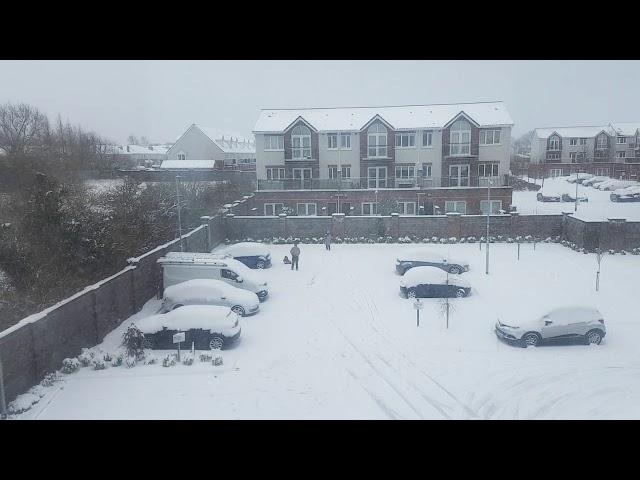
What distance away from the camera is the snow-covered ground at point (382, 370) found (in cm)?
788

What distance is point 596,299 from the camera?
14.0 metres

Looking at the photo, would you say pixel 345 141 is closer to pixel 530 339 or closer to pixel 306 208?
pixel 306 208

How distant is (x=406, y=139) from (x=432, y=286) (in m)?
17.7

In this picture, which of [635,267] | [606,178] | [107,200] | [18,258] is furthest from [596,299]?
[606,178]

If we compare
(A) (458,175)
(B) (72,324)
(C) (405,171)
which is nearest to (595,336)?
(B) (72,324)

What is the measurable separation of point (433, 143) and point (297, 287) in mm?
17363

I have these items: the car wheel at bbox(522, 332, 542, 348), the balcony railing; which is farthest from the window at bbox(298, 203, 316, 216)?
the car wheel at bbox(522, 332, 542, 348)

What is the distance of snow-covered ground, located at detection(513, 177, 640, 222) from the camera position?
89.1ft

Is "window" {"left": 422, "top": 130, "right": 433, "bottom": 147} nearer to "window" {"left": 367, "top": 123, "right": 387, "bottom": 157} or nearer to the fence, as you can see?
"window" {"left": 367, "top": 123, "right": 387, "bottom": 157}

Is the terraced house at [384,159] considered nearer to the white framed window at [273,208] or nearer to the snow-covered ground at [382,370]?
the white framed window at [273,208]

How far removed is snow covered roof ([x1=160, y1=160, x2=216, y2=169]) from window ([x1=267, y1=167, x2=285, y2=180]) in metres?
8.85

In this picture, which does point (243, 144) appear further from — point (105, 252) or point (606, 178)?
point (105, 252)

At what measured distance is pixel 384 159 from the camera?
30203 mm

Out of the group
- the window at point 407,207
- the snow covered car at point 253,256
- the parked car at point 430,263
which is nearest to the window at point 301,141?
the window at point 407,207
